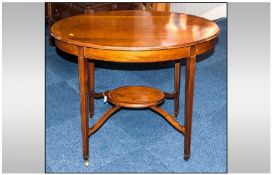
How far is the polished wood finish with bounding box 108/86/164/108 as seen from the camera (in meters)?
2.58

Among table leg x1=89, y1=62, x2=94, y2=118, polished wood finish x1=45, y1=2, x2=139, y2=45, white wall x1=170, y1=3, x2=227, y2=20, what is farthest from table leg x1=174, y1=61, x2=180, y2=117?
white wall x1=170, y1=3, x2=227, y2=20

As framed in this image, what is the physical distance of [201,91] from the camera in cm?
354

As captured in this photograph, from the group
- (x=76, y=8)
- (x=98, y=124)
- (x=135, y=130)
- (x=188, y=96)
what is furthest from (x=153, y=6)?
(x=188, y=96)

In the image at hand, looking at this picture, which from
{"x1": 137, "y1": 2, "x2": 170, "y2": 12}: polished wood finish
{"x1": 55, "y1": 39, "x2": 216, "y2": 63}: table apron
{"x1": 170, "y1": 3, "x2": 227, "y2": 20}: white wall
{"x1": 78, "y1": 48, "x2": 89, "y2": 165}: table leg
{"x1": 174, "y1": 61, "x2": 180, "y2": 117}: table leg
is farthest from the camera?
{"x1": 170, "y1": 3, "x2": 227, "y2": 20}: white wall

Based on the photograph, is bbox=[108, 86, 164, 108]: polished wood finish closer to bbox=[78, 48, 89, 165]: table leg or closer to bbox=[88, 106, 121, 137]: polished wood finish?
bbox=[88, 106, 121, 137]: polished wood finish

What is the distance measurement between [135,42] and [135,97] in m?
0.69

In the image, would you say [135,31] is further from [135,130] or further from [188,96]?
[135,130]

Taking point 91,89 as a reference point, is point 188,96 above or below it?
above

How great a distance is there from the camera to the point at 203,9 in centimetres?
568

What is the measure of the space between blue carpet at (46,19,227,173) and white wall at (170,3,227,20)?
1.66 meters

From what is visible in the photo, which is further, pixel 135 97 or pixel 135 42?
pixel 135 97

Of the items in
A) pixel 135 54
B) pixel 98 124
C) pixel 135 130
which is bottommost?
pixel 135 130

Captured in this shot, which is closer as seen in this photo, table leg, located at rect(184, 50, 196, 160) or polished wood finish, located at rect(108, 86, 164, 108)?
table leg, located at rect(184, 50, 196, 160)

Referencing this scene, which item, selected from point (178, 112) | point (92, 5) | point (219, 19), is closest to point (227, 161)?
point (178, 112)
